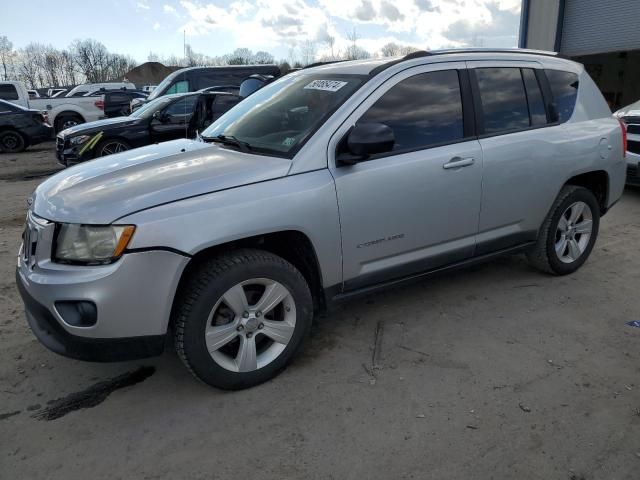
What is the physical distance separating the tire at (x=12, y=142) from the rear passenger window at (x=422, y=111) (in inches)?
540

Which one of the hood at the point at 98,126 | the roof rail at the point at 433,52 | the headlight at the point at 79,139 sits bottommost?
the headlight at the point at 79,139

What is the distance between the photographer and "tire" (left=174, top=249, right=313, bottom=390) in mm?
2662

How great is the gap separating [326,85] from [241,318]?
5.40 feet

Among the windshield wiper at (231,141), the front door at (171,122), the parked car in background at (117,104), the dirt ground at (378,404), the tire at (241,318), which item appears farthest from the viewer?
the parked car in background at (117,104)

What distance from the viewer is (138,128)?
9273 millimetres

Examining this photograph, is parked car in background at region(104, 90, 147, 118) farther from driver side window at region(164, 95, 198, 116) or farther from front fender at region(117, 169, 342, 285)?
front fender at region(117, 169, 342, 285)

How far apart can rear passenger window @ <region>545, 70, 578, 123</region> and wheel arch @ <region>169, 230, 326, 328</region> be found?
8.05 feet

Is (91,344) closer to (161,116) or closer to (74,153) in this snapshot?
(74,153)

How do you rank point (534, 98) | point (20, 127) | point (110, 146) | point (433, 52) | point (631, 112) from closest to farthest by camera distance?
point (433, 52), point (534, 98), point (631, 112), point (110, 146), point (20, 127)

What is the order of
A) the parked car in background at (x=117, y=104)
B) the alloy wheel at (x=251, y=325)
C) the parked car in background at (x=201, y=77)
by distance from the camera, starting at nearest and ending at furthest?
the alloy wheel at (x=251, y=325) < the parked car in background at (x=201, y=77) < the parked car in background at (x=117, y=104)

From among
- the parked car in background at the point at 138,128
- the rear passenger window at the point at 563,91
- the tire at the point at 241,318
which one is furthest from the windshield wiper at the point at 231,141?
the parked car in background at the point at 138,128

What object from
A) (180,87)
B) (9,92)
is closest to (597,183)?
(180,87)

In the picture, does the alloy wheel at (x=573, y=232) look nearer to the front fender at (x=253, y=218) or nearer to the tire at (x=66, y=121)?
the front fender at (x=253, y=218)

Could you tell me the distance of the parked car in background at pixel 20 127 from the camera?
1351 cm
